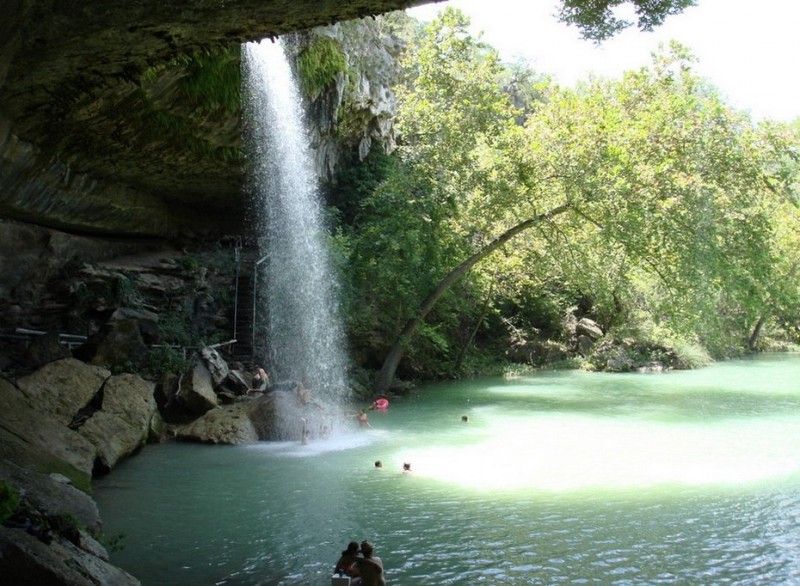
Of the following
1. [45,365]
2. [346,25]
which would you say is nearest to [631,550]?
[45,365]

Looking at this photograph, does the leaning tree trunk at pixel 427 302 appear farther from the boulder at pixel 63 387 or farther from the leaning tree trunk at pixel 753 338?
the leaning tree trunk at pixel 753 338

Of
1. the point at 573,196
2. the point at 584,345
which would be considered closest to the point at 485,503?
the point at 573,196

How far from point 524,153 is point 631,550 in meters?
13.4

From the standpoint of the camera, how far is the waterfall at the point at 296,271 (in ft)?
59.6

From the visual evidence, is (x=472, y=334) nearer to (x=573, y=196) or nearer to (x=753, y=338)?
(x=573, y=196)

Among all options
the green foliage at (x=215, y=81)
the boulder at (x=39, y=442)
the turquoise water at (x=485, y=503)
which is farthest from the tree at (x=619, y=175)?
the boulder at (x=39, y=442)

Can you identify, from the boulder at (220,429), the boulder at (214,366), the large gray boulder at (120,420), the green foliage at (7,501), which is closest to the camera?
the green foliage at (7,501)

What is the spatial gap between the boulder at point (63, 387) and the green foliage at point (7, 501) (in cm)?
509

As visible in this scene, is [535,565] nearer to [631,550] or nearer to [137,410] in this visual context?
[631,550]

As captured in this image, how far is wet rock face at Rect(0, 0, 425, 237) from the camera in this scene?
662cm

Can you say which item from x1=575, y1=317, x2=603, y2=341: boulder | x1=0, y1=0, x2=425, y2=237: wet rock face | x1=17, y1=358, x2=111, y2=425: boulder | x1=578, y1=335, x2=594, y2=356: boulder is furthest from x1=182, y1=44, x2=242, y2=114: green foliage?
x1=575, y1=317, x2=603, y2=341: boulder

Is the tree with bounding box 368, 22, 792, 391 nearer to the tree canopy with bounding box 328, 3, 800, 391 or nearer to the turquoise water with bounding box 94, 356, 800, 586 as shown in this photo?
the tree canopy with bounding box 328, 3, 800, 391

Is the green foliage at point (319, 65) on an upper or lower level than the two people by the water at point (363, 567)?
upper

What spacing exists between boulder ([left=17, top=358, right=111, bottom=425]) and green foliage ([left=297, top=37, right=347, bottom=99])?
8.37 metres
